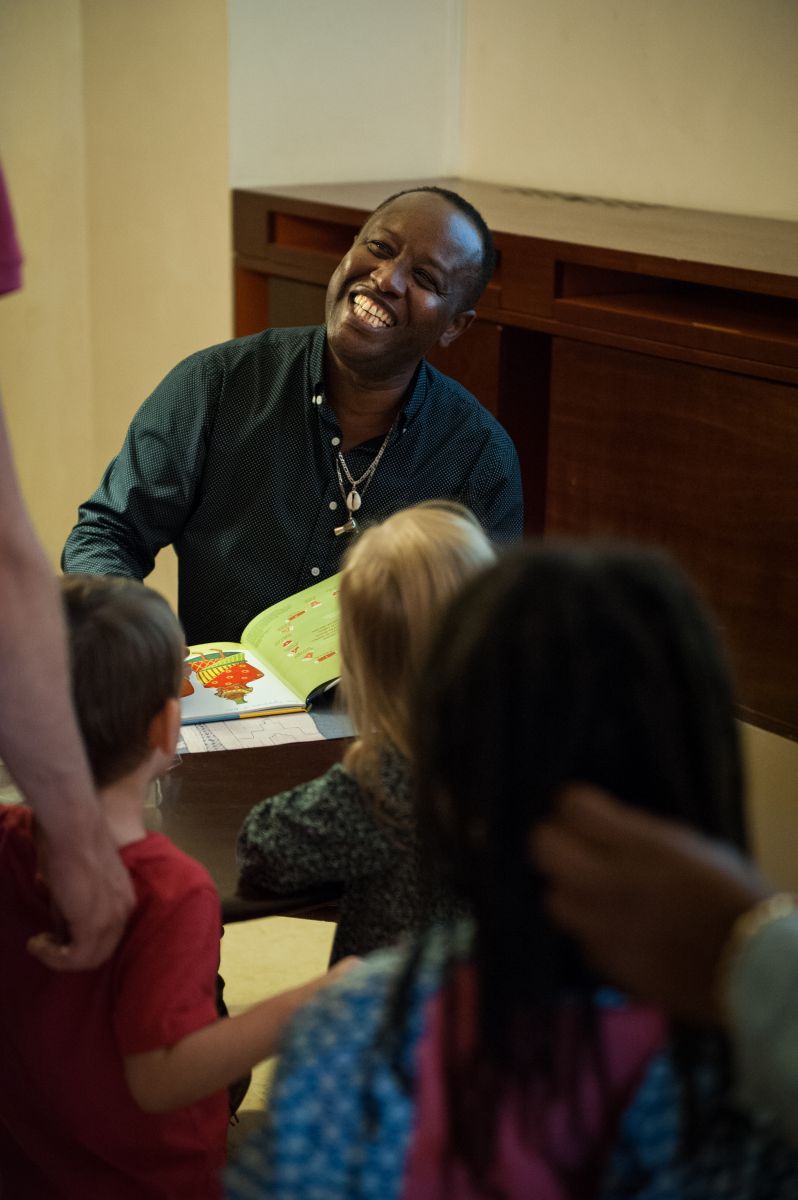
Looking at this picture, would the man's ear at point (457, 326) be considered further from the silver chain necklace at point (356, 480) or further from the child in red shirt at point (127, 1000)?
the child in red shirt at point (127, 1000)

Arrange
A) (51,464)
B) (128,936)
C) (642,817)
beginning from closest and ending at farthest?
(642,817)
(128,936)
(51,464)

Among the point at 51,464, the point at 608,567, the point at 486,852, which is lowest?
the point at 51,464

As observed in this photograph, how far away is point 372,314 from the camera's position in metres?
2.19

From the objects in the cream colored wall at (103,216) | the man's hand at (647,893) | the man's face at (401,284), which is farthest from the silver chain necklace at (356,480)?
the man's hand at (647,893)

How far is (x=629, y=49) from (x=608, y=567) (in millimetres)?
2651

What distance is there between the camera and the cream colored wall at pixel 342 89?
3332 millimetres

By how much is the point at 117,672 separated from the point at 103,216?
9.74 feet

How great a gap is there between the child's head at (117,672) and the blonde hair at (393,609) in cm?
18

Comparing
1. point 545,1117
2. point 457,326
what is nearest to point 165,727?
point 545,1117

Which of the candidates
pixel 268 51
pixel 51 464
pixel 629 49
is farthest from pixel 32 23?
pixel 629 49

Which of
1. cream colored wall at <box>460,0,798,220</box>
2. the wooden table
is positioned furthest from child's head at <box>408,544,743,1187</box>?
cream colored wall at <box>460,0,798,220</box>

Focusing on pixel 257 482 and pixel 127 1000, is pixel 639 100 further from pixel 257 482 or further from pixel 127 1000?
pixel 127 1000

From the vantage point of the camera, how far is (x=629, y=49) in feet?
10.2

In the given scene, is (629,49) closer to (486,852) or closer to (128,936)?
(128,936)
